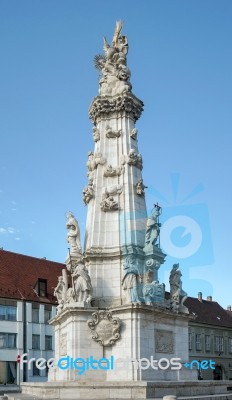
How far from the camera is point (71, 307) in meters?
21.7

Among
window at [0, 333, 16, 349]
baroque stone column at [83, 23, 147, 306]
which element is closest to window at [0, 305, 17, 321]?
window at [0, 333, 16, 349]

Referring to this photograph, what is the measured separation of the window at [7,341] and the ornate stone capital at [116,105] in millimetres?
25273

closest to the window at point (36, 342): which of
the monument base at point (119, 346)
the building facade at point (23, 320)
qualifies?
the building facade at point (23, 320)

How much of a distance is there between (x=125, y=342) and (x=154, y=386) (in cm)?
238

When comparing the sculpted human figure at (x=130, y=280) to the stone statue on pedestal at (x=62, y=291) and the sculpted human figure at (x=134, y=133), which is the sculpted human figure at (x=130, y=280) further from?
the sculpted human figure at (x=134, y=133)

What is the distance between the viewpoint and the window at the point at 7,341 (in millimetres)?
45219

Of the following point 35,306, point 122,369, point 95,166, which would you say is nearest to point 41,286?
point 35,306

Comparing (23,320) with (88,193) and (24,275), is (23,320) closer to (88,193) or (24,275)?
(24,275)

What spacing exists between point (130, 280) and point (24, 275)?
2980 centimetres

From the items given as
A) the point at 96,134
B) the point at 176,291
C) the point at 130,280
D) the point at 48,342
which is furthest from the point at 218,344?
the point at 130,280

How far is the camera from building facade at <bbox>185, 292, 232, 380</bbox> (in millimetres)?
61312

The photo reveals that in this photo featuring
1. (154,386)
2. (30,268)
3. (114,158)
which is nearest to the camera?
(154,386)

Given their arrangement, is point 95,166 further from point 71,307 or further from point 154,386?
point 154,386

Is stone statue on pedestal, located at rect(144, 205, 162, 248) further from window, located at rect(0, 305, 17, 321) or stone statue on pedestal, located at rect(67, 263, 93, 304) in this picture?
window, located at rect(0, 305, 17, 321)
